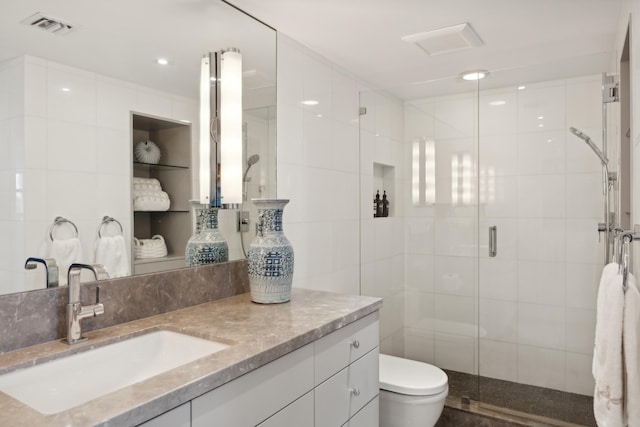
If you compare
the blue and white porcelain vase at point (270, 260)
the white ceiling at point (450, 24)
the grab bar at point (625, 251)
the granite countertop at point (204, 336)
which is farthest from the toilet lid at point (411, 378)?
the white ceiling at point (450, 24)

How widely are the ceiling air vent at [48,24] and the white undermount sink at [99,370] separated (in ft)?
3.09

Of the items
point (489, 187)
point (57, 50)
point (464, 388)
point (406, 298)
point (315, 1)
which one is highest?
point (315, 1)

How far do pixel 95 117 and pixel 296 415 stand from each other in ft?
3.69

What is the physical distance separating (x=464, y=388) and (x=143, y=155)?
93.0 inches

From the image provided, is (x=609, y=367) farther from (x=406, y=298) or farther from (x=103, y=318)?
(x=406, y=298)

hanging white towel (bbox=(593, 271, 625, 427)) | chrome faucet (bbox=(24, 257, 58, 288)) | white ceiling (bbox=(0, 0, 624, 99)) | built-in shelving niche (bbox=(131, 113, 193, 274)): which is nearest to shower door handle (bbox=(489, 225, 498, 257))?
white ceiling (bbox=(0, 0, 624, 99))

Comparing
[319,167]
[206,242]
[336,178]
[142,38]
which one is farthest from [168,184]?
[336,178]

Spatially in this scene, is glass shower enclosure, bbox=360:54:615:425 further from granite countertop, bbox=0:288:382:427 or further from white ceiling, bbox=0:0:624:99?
granite countertop, bbox=0:288:382:427

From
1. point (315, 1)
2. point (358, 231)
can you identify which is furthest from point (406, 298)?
point (315, 1)

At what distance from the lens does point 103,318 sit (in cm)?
133

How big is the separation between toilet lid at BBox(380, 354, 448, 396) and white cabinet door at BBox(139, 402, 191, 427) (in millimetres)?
1481

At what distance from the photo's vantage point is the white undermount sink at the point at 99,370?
40.3 inches

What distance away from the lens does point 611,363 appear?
1.17 metres

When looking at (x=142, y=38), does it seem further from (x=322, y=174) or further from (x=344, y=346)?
(x=344, y=346)
